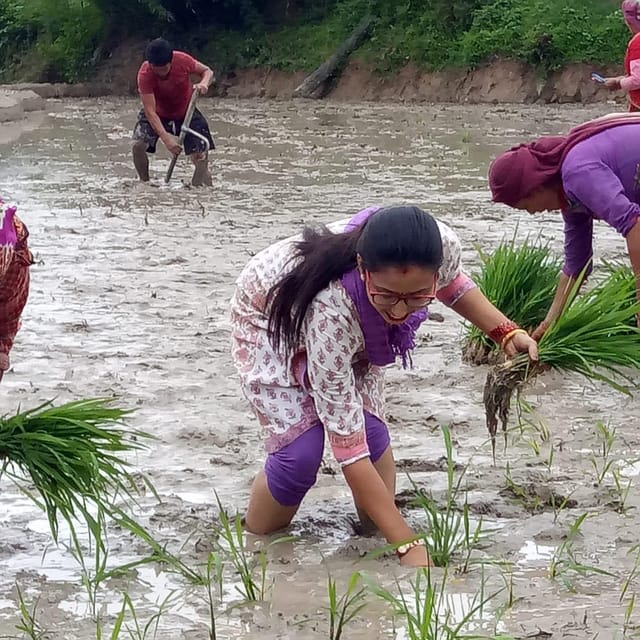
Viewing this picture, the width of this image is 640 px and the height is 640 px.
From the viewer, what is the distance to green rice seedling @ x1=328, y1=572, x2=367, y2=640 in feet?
8.81

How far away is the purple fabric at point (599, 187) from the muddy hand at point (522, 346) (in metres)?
0.86

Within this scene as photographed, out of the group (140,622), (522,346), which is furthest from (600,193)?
(140,622)

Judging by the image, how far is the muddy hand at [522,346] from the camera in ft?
11.2

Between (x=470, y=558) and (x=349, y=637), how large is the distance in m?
0.52

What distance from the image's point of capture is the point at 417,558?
3131 mm

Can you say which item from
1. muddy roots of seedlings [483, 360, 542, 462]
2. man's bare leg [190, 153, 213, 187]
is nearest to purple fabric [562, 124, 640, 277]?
muddy roots of seedlings [483, 360, 542, 462]

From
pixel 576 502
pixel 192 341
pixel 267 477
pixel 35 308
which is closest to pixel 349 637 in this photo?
pixel 267 477

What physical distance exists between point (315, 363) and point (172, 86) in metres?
7.23

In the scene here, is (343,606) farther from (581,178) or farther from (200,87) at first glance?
(200,87)

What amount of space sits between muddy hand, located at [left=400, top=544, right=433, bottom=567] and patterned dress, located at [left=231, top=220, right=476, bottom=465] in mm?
275

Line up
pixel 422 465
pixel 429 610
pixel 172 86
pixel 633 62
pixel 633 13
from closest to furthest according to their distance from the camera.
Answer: pixel 429 610 → pixel 422 465 → pixel 633 62 → pixel 633 13 → pixel 172 86

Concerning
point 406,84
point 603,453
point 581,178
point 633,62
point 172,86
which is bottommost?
point 406,84

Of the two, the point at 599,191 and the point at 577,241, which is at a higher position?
the point at 599,191

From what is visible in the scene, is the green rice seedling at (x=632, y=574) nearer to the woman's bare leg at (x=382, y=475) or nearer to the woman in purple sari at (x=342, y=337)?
the woman in purple sari at (x=342, y=337)
